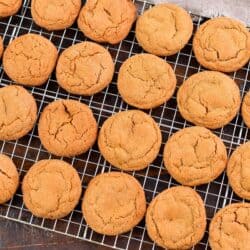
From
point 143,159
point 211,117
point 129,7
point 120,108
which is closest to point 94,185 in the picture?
point 143,159

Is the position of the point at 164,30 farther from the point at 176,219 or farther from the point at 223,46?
the point at 176,219

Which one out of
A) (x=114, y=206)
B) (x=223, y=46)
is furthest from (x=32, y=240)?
(x=223, y=46)

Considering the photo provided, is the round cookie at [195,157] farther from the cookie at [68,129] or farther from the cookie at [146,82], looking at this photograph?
the cookie at [68,129]

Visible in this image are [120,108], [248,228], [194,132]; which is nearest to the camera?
[248,228]

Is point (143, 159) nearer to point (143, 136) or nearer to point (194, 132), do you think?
point (143, 136)

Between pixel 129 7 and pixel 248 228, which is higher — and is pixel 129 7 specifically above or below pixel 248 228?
Result: above

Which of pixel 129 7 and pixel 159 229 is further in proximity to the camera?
pixel 129 7

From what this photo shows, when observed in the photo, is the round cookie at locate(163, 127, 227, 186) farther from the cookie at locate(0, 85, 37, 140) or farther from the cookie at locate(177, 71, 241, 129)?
the cookie at locate(0, 85, 37, 140)
